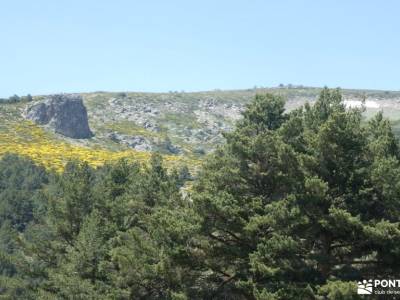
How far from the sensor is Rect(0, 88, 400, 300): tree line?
749 inches

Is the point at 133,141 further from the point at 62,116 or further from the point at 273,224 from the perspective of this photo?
the point at 273,224

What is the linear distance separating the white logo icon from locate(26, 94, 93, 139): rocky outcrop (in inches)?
5954

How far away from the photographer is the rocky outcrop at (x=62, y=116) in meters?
164

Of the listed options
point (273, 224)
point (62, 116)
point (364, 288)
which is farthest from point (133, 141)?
point (364, 288)

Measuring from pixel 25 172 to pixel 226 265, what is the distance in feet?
213

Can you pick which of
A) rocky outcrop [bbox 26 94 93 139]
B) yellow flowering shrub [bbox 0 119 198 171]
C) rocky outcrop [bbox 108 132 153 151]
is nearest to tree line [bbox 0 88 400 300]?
yellow flowering shrub [bbox 0 119 198 171]

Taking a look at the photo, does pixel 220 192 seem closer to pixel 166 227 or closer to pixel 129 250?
pixel 166 227

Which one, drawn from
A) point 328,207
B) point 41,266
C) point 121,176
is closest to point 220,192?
point 328,207

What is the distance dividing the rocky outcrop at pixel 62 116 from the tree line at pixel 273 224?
5534 inches

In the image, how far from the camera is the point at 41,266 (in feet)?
113

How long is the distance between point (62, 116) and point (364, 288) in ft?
512

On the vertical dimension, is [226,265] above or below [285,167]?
below

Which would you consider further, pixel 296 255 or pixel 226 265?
pixel 226 265

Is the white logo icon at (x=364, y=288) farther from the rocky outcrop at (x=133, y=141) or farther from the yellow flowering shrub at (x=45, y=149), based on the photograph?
the rocky outcrop at (x=133, y=141)
